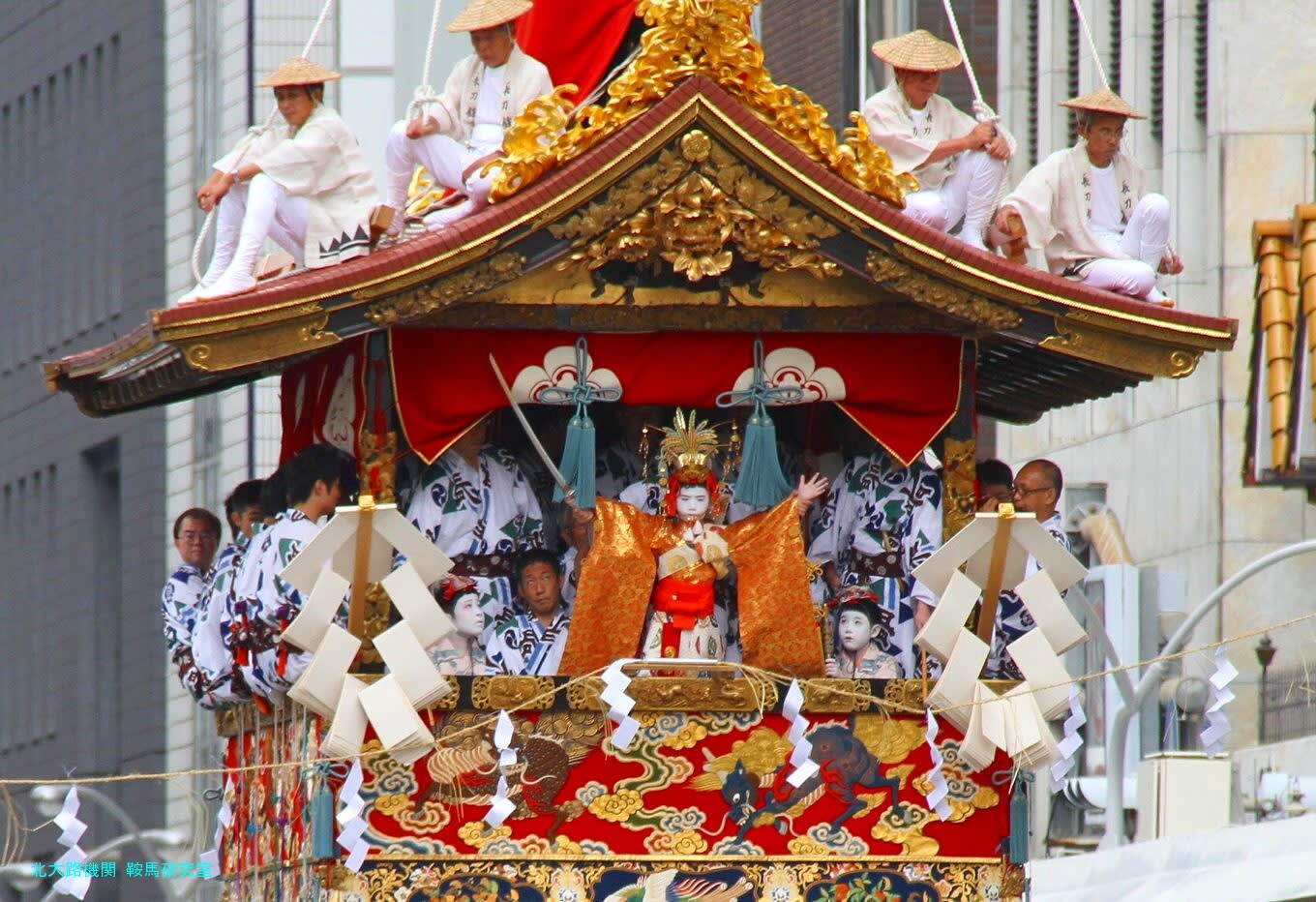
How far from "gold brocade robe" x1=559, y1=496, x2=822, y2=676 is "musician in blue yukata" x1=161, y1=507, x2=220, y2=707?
1626 mm

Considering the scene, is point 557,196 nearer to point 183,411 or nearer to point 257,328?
point 257,328

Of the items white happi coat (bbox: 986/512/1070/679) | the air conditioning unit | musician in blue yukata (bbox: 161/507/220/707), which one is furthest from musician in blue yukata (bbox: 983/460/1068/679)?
the air conditioning unit

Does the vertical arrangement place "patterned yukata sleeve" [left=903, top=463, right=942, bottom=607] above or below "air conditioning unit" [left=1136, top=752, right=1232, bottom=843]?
above

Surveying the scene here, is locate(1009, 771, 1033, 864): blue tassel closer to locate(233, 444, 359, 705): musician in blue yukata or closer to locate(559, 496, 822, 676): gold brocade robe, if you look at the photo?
locate(559, 496, 822, 676): gold brocade robe

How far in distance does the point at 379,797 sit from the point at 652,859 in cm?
97

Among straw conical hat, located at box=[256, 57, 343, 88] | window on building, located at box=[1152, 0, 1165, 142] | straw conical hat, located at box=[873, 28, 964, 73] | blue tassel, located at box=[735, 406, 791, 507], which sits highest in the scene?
window on building, located at box=[1152, 0, 1165, 142]

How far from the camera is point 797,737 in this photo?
1270cm

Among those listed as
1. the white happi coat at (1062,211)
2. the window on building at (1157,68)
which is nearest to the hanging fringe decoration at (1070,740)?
the white happi coat at (1062,211)

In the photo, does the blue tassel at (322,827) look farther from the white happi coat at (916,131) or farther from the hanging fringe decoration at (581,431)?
the white happi coat at (916,131)

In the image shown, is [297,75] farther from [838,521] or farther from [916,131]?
[838,521]

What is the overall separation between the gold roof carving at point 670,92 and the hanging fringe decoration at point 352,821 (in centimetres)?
205

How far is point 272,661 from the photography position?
13133 mm

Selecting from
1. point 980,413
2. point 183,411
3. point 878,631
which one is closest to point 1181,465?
point 183,411

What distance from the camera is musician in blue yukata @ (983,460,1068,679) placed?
13305mm
